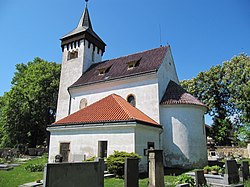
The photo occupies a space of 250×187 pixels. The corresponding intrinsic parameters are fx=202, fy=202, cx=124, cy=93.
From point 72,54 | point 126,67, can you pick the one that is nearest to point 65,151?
point 126,67

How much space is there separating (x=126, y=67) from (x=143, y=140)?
9542mm

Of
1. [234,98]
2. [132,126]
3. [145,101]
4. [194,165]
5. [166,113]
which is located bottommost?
[194,165]

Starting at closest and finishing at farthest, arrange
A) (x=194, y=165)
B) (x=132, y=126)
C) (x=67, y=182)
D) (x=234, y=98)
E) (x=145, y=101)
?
1. (x=67, y=182)
2. (x=132, y=126)
3. (x=194, y=165)
4. (x=145, y=101)
5. (x=234, y=98)

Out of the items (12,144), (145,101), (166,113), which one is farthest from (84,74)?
(12,144)

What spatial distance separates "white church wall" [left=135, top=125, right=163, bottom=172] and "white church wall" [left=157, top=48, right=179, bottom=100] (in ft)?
12.7

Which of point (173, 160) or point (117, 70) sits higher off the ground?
point (117, 70)

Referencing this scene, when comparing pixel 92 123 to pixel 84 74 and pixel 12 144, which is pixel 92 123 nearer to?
pixel 84 74

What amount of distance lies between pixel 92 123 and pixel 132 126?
3.25m

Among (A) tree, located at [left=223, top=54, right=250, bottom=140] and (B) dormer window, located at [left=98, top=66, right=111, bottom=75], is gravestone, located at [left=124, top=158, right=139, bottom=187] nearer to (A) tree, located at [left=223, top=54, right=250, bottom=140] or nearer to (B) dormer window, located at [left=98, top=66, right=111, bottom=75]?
(B) dormer window, located at [left=98, top=66, right=111, bottom=75]

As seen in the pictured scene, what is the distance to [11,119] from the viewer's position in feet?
111

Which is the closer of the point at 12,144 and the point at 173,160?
the point at 173,160

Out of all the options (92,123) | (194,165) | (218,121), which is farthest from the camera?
(218,121)

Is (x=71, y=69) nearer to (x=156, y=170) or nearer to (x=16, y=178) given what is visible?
(x=16, y=178)

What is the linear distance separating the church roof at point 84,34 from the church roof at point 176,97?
13.9 m
